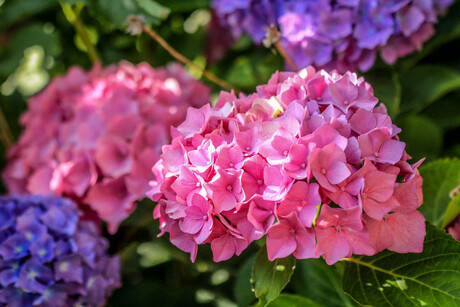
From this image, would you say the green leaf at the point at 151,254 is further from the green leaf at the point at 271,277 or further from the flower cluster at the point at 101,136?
the green leaf at the point at 271,277

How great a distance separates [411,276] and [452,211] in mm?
153

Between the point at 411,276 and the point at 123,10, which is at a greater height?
the point at 123,10

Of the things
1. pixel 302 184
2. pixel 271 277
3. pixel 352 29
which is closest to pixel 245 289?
pixel 271 277

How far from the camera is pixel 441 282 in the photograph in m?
0.55

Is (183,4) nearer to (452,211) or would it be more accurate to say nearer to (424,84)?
(424,84)

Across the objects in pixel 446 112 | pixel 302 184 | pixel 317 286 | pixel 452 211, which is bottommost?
pixel 446 112

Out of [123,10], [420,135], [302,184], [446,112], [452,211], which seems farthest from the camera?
[446,112]

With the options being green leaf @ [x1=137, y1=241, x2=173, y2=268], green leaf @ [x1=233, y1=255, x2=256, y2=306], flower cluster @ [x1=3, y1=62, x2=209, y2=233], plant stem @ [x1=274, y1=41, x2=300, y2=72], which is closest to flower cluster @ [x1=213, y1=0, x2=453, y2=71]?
plant stem @ [x1=274, y1=41, x2=300, y2=72]

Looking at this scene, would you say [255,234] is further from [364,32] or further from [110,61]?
[110,61]

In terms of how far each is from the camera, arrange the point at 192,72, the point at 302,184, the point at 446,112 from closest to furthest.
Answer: the point at 302,184
the point at 446,112
the point at 192,72

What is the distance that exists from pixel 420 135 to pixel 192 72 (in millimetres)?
566

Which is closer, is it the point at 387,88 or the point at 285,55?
the point at 285,55

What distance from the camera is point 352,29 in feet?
2.84

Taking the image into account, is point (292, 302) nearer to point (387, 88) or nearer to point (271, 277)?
point (271, 277)
